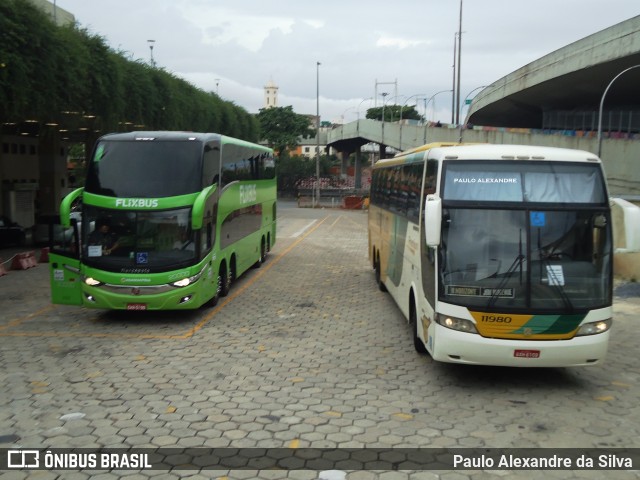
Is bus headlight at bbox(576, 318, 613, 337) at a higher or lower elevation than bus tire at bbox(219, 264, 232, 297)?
higher

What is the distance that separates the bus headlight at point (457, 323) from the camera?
7410 millimetres

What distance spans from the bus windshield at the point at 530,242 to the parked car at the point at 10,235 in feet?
69.8

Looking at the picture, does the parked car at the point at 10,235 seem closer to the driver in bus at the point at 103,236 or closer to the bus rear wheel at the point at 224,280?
the bus rear wheel at the point at 224,280

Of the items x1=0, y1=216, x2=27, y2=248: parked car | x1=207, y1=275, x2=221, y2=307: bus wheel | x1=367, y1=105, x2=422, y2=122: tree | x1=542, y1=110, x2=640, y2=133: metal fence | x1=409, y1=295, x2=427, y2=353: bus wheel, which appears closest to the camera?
x1=409, y1=295, x2=427, y2=353: bus wheel

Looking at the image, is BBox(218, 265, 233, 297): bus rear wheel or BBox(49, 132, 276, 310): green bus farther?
BBox(218, 265, 233, 297): bus rear wheel

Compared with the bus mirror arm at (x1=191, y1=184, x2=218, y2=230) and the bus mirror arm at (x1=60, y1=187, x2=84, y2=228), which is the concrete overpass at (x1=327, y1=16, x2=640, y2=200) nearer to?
the bus mirror arm at (x1=191, y1=184, x2=218, y2=230)

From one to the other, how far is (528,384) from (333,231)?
83.0ft

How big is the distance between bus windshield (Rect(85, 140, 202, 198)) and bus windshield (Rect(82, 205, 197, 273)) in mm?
403

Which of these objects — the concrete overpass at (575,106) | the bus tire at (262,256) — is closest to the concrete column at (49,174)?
the bus tire at (262,256)

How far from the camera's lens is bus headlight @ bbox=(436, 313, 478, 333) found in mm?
7410

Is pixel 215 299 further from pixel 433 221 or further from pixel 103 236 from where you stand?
pixel 433 221

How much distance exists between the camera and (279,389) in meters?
7.78

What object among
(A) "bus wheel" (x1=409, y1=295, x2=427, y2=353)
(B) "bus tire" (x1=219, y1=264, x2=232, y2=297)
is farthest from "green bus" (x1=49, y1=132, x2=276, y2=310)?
(A) "bus wheel" (x1=409, y1=295, x2=427, y2=353)

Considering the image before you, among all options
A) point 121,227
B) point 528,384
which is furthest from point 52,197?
point 528,384
